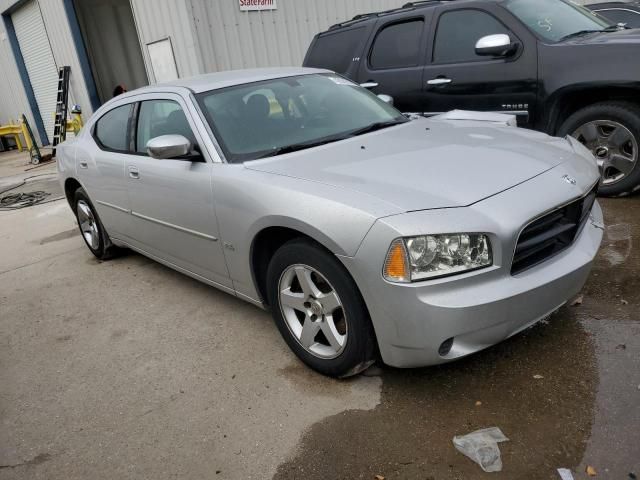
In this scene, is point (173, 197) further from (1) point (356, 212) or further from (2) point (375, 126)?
(1) point (356, 212)

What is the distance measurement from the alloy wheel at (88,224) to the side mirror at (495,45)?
3.87 m

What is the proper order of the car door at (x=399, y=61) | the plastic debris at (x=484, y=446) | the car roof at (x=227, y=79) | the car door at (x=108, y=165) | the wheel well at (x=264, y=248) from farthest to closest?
the car door at (x=399, y=61)
the car door at (x=108, y=165)
the car roof at (x=227, y=79)
the wheel well at (x=264, y=248)
the plastic debris at (x=484, y=446)

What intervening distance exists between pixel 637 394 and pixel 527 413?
50cm

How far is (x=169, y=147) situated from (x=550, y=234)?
208cm

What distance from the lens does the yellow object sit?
6.91ft

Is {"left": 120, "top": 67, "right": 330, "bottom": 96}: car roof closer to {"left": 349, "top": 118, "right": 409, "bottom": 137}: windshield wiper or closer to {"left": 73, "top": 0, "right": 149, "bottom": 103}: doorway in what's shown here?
{"left": 349, "top": 118, "right": 409, "bottom": 137}: windshield wiper

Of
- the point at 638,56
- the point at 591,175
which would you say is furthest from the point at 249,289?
the point at 638,56

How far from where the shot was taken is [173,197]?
3.33 m

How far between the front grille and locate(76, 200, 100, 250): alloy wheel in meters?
3.98

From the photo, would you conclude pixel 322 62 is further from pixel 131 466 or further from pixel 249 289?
pixel 131 466

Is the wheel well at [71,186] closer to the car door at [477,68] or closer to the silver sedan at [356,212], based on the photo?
the silver sedan at [356,212]

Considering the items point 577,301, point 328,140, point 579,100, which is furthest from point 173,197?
point 579,100

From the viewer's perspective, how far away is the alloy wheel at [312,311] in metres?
2.52

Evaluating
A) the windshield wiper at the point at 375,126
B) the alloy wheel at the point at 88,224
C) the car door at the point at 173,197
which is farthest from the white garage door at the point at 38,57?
the windshield wiper at the point at 375,126
